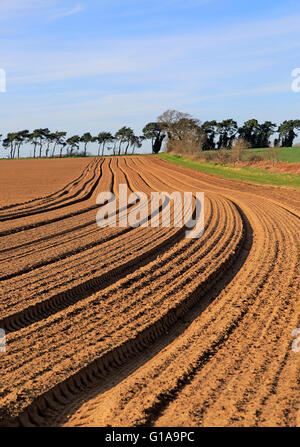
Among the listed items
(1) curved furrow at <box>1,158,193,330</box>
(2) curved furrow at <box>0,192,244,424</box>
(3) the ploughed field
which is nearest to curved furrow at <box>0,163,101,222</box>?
(3) the ploughed field

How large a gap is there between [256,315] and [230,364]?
1.79 metres

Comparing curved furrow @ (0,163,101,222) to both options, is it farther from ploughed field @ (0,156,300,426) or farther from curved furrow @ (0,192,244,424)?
curved furrow @ (0,192,244,424)

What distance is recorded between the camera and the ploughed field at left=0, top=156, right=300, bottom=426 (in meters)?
4.69

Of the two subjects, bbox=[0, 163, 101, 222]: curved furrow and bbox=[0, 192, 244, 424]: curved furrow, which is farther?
bbox=[0, 163, 101, 222]: curved furrow

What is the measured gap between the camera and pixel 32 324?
22.2 ft

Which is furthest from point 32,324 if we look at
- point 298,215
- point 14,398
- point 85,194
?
point 85,194

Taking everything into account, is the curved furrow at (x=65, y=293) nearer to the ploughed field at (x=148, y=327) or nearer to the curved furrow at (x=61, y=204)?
the ploughed field at (x=148, y=327)

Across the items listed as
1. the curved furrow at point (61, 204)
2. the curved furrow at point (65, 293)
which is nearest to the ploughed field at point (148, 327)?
the curved furrow at point (65, 293)

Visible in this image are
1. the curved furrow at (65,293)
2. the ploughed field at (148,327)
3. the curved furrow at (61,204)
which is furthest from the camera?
the curved furrow at (61,204)

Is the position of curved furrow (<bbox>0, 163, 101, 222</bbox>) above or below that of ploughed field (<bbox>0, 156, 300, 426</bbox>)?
above

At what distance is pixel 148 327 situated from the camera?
21.9 feet

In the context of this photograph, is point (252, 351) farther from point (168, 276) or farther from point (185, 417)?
point (168, 276)

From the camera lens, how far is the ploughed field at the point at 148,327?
469cm

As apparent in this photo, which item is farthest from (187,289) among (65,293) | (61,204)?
(61,204)
